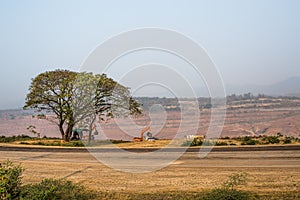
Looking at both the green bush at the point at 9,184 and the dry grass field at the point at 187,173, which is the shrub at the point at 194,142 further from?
the green bush at the point at 9,184

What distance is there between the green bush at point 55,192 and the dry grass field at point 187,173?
62 cm

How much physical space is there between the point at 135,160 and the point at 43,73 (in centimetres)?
1690

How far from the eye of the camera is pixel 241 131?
32.5 meters

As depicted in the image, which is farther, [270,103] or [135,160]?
[270,103]

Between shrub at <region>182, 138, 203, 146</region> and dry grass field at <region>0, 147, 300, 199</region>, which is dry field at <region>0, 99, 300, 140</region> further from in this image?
dry grass field at <region>0, 147, 300, 199</region>

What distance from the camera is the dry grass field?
10.4 m

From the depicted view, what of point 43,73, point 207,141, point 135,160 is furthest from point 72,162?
point 43,73

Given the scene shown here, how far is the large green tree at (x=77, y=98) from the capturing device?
28.1 metres

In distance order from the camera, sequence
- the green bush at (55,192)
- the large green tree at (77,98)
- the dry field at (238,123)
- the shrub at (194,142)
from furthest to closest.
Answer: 1. the dry field at (238,123)
2. the large green tree at (77,98)
3. the shrub at (194,142)
4. the green bush at (55,192)

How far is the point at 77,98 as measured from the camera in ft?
92.1

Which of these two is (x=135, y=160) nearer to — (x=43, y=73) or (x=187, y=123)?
(x=187, y=123)

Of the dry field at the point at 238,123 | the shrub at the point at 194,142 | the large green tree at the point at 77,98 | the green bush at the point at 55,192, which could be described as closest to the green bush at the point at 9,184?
the green bush at the point at 55,192

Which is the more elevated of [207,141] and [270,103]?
[270,103]

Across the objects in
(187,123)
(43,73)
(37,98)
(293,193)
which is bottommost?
(293,193)
